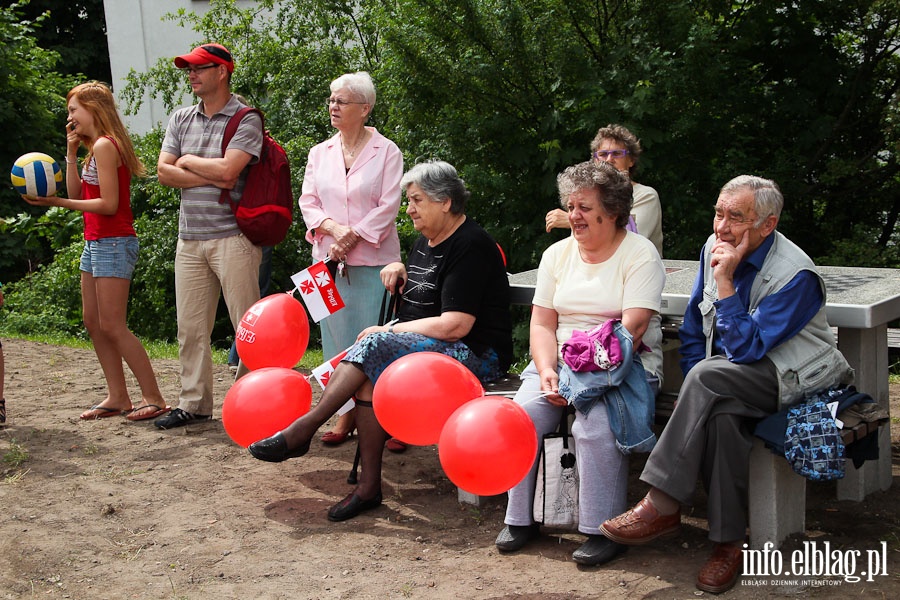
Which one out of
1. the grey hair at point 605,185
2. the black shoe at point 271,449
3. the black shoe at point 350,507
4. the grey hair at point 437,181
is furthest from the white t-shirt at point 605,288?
the black shoe at point 271,449

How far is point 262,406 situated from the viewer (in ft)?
14.7

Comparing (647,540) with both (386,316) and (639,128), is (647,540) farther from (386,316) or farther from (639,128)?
(639,128)

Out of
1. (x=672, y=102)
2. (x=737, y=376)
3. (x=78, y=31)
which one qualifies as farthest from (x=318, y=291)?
(x=78, y=31)

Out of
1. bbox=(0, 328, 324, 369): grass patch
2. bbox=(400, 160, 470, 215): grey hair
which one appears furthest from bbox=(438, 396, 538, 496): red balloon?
bbox=(0, 328, 324, 369): grass patch

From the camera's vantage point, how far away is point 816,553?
388 cm

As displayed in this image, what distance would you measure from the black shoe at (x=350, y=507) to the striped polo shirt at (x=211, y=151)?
6.55ft

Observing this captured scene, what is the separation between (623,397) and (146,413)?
352 cm

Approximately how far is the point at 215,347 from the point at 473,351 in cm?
638

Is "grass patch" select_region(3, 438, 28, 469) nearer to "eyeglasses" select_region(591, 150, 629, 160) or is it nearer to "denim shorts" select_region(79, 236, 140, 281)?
"denim shorts" select_region(79, 236, 140, 281)

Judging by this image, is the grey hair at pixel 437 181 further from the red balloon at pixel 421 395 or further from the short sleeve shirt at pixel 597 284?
the red balloon at pixel 421 395

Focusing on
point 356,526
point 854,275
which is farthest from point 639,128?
point 356,526

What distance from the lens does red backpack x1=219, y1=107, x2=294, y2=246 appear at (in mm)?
5828

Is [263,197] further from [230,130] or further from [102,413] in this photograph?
[102,413]

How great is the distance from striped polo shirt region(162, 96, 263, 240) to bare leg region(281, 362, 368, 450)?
5.61 ft
